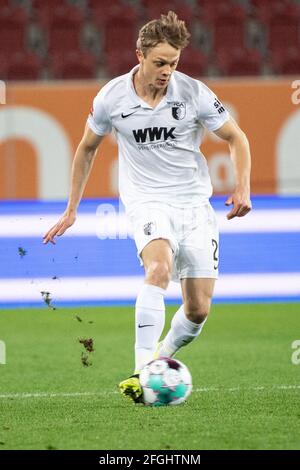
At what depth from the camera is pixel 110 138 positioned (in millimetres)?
11008

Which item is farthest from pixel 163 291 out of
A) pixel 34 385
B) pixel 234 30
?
pixel 234 30

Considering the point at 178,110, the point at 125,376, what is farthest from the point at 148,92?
the point at 125,376

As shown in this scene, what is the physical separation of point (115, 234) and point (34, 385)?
9.44 ft

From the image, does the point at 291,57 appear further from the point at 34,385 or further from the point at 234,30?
the point at 34,385

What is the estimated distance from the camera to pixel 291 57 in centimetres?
1291

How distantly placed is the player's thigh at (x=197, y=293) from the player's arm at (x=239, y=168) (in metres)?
0.44

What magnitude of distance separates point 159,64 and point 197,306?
1208 millimetres

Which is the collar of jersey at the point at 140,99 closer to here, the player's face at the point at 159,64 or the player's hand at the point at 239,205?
the player's face at the point at 159,64

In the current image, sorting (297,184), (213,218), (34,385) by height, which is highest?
(297,184)

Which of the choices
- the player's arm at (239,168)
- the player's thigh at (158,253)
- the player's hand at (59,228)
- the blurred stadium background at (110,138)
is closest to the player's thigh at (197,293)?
the player's thigh at (158,253)

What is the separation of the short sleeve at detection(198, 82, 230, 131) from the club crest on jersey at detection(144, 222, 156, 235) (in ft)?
1.94

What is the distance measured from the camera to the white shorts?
5406 mm

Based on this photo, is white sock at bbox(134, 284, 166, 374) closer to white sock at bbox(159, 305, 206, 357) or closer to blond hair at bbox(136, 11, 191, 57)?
white sock at bbox(159, 305, 206, 357)

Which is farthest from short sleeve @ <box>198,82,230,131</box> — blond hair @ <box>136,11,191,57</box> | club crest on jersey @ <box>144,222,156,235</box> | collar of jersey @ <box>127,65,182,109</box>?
club crest on jersey @ <box>144,222,156,235</box>
